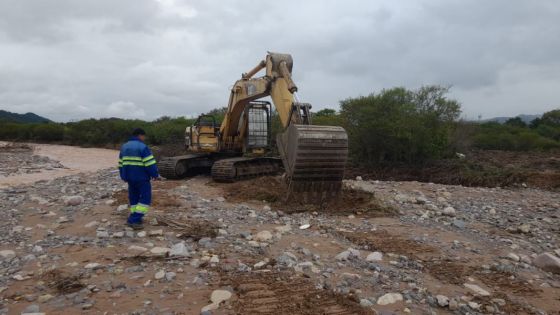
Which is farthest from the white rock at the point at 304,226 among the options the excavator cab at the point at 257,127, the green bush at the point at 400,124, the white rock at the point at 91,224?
the green bush at the point at 400,124

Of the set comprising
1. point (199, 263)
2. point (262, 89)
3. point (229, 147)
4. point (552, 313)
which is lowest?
point (552, 313)

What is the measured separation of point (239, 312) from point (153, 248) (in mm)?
2139

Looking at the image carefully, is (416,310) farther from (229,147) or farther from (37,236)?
(229,147)

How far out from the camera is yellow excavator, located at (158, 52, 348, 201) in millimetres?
9055

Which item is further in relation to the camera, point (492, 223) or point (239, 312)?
point (492, 223)

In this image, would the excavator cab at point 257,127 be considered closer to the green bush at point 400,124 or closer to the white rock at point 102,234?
the green bush at point 400,124

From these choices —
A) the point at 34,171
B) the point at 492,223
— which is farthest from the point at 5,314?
the point at 34,171

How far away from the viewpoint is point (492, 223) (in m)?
8.80

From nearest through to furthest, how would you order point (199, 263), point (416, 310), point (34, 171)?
point (416, 310) → point (199, 263) → point (34, 171)

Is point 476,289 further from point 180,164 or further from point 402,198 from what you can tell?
point 180,164

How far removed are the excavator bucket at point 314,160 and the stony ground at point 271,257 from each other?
418 millimetres

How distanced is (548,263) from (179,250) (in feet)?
15.7

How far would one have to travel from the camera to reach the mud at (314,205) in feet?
29.2

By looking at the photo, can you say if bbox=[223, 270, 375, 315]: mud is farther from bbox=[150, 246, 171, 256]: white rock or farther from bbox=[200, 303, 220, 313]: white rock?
bbox=[150, 246, 171, 256]: white rock
